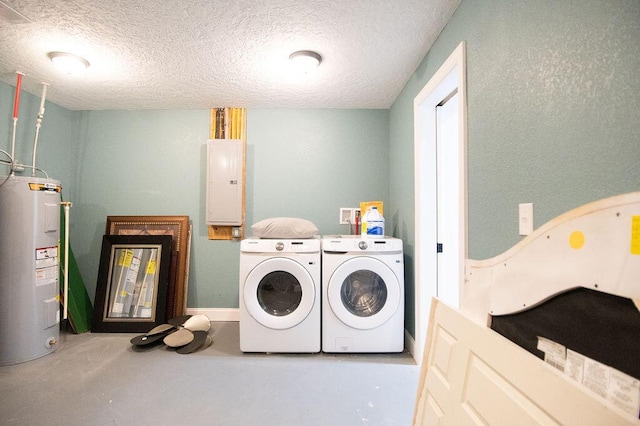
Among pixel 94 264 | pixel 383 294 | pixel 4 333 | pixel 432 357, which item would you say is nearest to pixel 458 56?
pixel 432 357

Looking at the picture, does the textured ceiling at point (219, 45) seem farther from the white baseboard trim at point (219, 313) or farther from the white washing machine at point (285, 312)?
the white baseboard trim at point (219, 313)

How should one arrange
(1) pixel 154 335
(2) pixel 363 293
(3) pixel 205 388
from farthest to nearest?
(1) pixel 154 335 < (2) pixel 363 293 < (3) pixel 205 388

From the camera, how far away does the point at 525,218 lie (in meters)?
1.08

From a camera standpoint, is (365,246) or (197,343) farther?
(197,343)

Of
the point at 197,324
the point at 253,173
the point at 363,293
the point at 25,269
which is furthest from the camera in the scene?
the point at 253,173

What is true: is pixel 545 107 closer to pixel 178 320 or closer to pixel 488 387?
pixel 488 387

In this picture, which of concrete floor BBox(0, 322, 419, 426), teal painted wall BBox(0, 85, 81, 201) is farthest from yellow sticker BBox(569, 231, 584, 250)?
teal painted wall BBox(0, 85, 81, 201)

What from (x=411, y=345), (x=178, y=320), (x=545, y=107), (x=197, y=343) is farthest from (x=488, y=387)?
(x=178, y=320)

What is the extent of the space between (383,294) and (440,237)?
649 mm

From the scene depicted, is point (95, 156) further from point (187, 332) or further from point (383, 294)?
point (383, 294)

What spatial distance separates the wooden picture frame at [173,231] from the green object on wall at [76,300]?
0.44 meters

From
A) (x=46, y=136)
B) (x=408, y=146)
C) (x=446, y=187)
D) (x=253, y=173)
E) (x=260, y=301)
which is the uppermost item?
(x=46, y=136)

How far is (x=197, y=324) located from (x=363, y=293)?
5.27 ft

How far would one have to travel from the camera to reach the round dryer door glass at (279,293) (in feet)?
7.86
